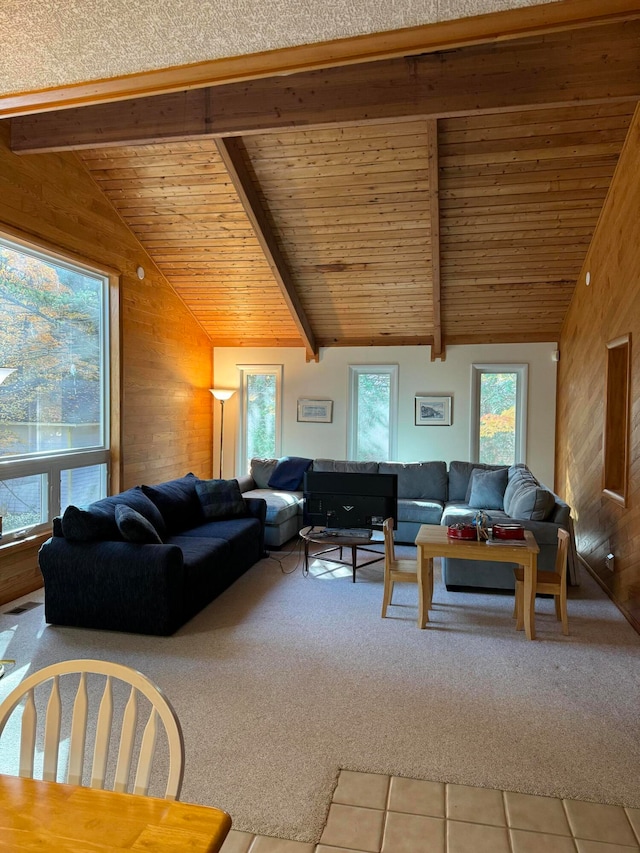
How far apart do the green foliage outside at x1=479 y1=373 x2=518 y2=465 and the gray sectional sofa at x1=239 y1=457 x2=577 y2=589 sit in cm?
116

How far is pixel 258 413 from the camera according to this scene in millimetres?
8641

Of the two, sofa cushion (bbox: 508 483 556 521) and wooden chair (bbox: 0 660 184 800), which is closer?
wooden chair (bbox: 0 660 184 800)

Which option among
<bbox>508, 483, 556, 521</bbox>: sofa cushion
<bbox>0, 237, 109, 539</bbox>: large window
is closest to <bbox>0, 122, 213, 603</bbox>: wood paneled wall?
<bbox>0, 237, 109, 539</bbox>: large window

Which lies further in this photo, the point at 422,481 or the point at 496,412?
the point at 496,412

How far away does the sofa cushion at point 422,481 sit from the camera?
6848 millimetres

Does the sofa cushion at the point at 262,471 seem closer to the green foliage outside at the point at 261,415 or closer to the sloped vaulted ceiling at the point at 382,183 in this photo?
the green foliage outside at the point at 261,415

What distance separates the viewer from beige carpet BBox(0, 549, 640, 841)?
2.43m

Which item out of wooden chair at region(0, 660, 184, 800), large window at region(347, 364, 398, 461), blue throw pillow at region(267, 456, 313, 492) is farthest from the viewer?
large window at region(347, 364, 398, 461)

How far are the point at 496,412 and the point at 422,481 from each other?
174 centimetres

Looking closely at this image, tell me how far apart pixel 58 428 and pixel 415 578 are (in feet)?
10.9

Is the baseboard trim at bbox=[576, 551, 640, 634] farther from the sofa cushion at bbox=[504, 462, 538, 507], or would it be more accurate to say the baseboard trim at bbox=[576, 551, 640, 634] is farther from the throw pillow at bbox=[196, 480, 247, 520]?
the throw pillow at bbox=[196, 480, 247, 520]

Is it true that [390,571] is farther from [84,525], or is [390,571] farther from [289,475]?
[289,475]

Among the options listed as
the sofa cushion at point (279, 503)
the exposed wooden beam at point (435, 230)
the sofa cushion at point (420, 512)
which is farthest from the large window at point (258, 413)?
the sofa cushion at point (420, 512)

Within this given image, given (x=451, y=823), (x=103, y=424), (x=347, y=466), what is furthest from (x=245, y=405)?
(x=451, y=823)
